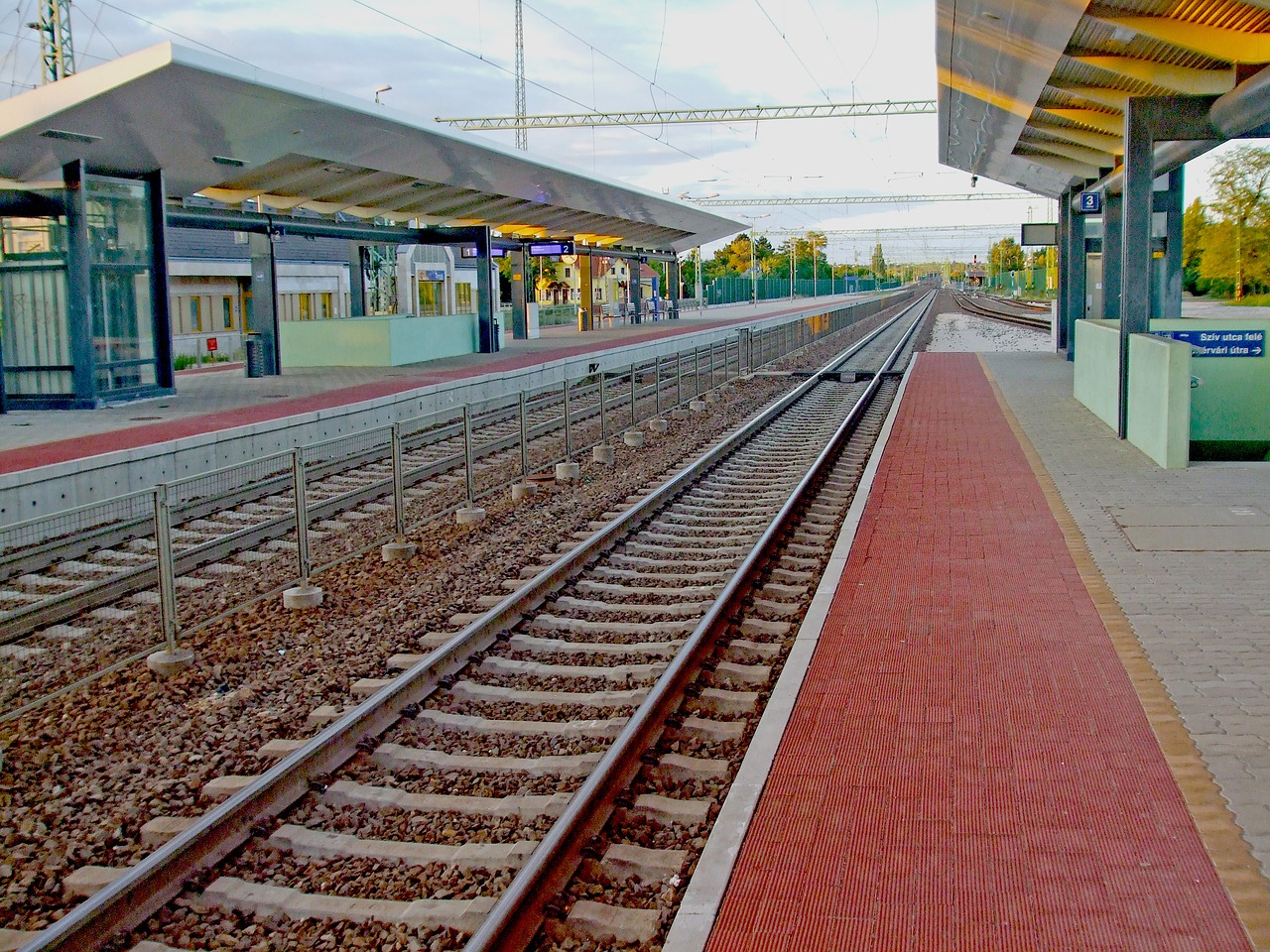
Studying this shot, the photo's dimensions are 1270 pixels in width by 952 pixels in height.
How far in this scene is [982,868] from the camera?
4.29 meters

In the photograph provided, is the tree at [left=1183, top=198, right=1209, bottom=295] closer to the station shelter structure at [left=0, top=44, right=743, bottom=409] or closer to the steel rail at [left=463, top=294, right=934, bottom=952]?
the station shelter structure at [left=0, top=44, right=743, bottom=409]

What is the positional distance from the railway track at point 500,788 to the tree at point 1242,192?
40.3 m

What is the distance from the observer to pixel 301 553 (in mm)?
8852

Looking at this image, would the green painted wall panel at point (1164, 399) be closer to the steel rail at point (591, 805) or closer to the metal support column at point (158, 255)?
the steel rail at point (591, 805)

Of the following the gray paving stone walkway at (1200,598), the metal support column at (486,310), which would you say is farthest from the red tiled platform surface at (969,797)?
the metal support column at (486,310)

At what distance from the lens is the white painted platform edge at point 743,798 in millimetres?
3949

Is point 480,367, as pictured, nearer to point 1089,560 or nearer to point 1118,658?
point 1089,560

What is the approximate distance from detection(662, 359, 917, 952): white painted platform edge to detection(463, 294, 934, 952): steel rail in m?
0.49

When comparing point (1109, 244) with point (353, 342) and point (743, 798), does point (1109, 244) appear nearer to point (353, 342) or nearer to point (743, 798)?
point (353, 342)

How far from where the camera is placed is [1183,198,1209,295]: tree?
51688 millimetres

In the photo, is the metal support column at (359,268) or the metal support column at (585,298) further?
the metal support column at (585,298)

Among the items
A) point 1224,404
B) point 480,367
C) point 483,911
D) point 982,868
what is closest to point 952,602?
point 982,868

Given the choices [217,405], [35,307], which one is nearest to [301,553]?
[217,405]

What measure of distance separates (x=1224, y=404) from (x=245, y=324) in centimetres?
3507
